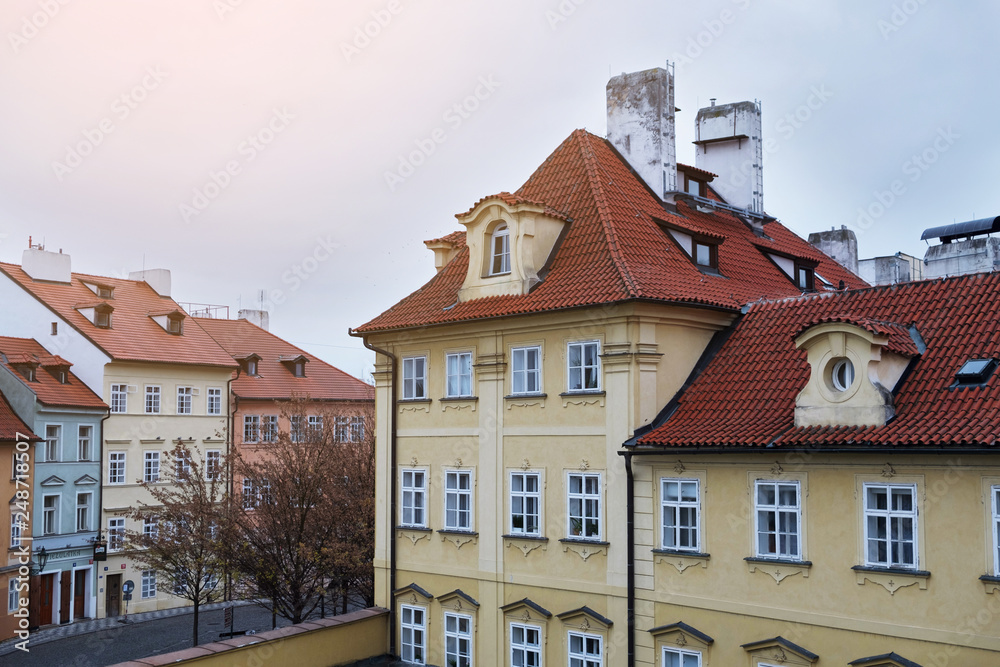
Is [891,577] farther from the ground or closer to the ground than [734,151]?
closer to the ground

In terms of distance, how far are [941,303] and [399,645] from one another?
13.7 m

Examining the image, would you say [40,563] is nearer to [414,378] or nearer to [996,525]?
[414,378]

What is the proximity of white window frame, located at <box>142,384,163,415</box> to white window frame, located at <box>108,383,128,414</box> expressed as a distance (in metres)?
0.94

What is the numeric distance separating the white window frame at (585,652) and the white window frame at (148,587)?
26703mm

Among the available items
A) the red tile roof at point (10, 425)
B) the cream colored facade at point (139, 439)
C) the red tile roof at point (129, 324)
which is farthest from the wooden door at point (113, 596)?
the red tile roof at point (129, 324)

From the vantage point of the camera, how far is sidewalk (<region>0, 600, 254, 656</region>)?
3419 cm

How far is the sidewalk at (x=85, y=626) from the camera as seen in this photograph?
3419 centimetres

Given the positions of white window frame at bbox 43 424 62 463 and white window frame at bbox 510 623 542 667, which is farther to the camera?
white window frame at bbox 43 424 62 463

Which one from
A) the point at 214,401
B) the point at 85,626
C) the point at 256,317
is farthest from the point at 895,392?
the point at 256,317

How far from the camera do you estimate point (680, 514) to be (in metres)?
17.7

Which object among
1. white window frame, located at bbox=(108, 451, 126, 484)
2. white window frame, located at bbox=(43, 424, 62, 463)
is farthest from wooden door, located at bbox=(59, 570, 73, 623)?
white window frame, located at bbox=(43, 424, 62, 463)

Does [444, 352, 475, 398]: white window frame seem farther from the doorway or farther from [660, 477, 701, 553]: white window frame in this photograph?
the doorway

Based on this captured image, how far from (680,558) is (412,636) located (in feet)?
24.8

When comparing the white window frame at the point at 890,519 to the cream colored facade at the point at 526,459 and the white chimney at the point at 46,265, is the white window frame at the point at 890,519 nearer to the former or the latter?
the cream colored facade at the point at 526,459
